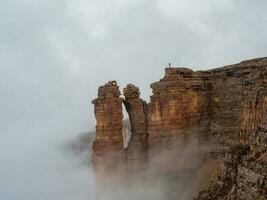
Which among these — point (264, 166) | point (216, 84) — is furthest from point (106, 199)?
point (264, 166)

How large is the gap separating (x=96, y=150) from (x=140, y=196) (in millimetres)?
7068

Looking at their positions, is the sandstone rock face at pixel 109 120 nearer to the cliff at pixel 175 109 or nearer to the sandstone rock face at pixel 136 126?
the cliff at pixel 175 109

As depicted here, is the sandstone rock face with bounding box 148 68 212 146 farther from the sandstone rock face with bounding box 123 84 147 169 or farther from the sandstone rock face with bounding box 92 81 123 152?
the sandstone rock face with bounding box 92 81 123 152

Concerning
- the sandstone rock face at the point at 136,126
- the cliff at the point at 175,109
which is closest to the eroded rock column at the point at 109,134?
the cliff at the point at 175,109

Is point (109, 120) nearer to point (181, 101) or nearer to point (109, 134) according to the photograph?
point (109, 134)

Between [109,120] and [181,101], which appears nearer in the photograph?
[181,101]

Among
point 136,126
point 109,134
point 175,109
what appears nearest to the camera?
point 175,109

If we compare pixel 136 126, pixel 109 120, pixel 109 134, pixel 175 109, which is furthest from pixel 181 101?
pixel 109 134

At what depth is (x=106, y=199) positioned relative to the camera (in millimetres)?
69750

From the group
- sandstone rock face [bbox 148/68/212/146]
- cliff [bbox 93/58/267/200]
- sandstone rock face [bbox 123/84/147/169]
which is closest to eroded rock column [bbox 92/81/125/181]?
cliff [bbox 93/58/267/200]

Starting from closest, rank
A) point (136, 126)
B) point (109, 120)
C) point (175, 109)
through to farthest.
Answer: point (175, 109) < point (109, 120) < point (136, 126)

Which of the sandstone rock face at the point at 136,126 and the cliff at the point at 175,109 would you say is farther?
the sandstone rock face at the point at 136,126

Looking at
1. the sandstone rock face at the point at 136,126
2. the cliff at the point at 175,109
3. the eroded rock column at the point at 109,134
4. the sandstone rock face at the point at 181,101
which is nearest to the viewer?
the cliff at the point at 175,109

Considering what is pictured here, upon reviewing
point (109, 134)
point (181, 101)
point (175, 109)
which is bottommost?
point (109, 134)
